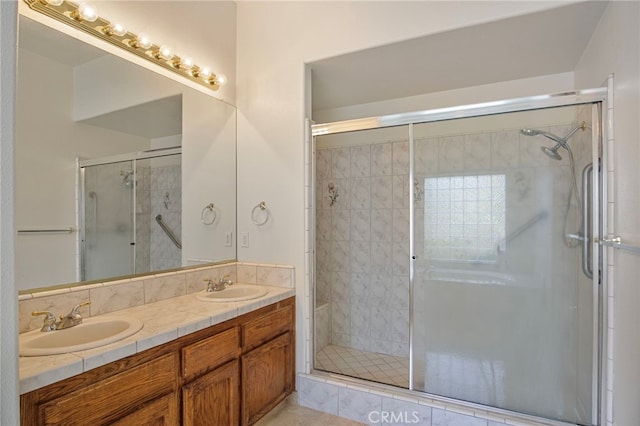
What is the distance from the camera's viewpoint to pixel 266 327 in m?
1.99

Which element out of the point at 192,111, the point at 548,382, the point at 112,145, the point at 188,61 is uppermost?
the point at 188,61

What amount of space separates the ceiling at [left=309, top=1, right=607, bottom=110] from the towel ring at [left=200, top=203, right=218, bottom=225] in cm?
128

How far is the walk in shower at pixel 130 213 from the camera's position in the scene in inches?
64.9

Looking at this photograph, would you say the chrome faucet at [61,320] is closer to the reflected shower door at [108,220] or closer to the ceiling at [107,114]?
the reflected shower door at [108,220]

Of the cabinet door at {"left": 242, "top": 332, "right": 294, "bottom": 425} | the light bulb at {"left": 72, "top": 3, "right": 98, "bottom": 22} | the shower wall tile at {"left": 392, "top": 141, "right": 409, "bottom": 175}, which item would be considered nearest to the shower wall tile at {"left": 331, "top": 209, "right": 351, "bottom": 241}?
the shower wall tile at {"left": 392, "top": 141, "right": 409, "bottom": 175}

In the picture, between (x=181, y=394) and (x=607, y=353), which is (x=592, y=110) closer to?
(x=607, y=353)

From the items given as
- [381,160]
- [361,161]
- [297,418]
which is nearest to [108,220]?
[297,418]

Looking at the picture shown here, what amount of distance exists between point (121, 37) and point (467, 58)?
2161mm

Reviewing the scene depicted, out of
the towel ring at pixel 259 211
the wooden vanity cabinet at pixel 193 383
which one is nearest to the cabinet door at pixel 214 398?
the wooden vanity cabinet at pixel 193 383

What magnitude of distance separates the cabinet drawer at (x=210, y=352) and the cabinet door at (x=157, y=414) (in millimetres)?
117

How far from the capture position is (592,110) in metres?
1.74

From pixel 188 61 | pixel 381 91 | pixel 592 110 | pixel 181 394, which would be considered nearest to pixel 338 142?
pixel 381 91

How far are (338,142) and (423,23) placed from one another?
1387 mm

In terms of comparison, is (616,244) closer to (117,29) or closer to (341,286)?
(341,286)
